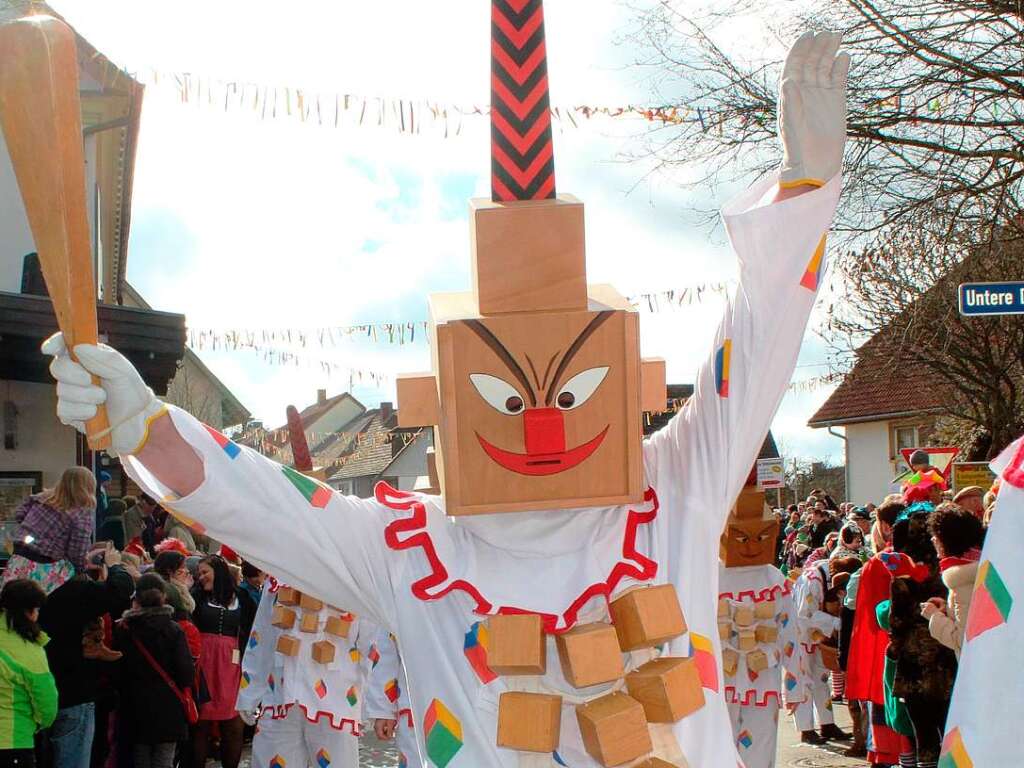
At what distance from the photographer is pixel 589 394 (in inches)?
122

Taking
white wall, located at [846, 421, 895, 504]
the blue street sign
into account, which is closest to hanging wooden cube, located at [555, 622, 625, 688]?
the blue street sign

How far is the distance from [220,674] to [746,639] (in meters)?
3.70

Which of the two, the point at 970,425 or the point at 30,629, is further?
the point at 970,425

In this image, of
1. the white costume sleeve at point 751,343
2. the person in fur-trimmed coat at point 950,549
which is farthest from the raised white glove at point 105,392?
the person in fur-trimmed coat at point 950,549

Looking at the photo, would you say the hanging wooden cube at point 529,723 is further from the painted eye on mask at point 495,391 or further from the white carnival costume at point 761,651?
the white carnival costume at point 761,651

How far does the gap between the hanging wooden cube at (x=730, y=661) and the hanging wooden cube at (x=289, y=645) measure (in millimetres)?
2444

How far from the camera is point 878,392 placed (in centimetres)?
3045

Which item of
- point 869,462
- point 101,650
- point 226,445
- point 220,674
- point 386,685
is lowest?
point 220,674

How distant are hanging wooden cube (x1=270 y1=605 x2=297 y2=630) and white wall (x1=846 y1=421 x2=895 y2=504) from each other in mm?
24802

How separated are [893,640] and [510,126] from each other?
14.2 ft

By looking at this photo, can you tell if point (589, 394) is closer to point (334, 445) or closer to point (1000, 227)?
point (1000, 227)

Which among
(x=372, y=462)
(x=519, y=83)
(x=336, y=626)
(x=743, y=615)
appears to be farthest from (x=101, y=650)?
(x=372, y=462)

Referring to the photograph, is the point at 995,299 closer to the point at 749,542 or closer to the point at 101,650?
the point at 749,542

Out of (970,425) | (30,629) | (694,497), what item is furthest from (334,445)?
(694,497)
